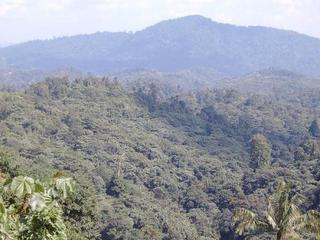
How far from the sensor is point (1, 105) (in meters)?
Answer: 92.9

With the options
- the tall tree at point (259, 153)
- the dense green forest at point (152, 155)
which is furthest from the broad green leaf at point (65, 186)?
the tall tree at point (259, 153)

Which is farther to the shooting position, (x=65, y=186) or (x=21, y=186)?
(x=65, y=186)

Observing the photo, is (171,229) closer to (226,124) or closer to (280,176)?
(280,176)

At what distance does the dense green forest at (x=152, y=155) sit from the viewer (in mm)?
60312

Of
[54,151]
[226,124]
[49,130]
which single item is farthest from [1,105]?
[226,124]

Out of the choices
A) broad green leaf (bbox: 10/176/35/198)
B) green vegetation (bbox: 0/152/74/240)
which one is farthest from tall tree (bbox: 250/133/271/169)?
broad green leaf (bbox: 10/176/35/198)

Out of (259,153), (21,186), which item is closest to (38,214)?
(21,186)

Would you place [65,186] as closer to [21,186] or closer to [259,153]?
[21,186]

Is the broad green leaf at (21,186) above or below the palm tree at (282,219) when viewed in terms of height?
above

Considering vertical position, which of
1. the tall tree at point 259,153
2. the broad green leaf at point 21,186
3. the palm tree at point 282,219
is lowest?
the tall tree at point 259,153

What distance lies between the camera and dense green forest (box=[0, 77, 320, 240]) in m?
60.3

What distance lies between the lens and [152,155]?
312 ft

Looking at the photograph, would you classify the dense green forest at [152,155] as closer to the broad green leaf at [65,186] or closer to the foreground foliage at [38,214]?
the foreground foliage at [38,214]

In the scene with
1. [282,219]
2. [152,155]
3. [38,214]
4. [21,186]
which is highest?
[21,186]
